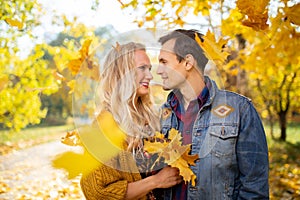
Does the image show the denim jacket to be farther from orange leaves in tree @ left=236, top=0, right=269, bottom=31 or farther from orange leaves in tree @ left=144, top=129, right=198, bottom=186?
orange leaves in tree @ left=236, top=0, right=269, bottom=31

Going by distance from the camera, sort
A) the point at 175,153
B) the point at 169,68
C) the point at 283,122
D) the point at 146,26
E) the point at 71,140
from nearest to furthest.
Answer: the point at 175,153 → the point at 169,68 → the point at 71,140 → the point at 146,26 → the point at 283,122

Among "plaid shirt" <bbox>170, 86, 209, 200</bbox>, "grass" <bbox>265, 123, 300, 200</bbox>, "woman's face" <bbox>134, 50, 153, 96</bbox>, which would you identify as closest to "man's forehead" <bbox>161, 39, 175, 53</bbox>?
"woman's face" <bbox>134, 50, 153, 96</bbox>

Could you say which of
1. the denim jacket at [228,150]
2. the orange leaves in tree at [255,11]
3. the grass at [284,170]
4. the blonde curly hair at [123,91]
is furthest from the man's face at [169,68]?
the grass at [284,170]

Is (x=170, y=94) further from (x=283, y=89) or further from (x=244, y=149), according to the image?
(x=283, y=89)

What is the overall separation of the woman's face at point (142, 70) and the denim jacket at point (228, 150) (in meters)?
0.33

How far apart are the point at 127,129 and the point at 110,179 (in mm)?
251

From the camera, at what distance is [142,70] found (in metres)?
1.78

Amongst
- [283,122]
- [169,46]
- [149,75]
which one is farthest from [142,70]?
[283,122]

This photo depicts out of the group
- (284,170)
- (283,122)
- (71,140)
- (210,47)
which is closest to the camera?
(210,47)

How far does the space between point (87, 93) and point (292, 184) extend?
4549mm

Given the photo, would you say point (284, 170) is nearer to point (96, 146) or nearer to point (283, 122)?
point (283, 122)

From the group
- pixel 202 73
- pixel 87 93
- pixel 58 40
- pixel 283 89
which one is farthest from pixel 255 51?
pixel 283 89

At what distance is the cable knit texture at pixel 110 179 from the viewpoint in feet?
5.79

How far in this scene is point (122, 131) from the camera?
5.87ft
